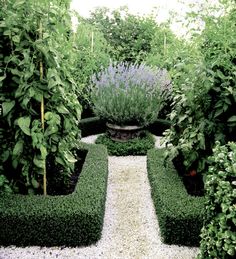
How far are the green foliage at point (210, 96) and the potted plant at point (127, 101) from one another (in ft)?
6.19

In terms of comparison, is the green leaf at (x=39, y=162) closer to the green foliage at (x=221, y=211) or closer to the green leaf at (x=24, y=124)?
the green leaf at (x=24, y=124)

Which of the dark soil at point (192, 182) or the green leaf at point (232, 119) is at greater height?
the green leaf at point (232, 119)

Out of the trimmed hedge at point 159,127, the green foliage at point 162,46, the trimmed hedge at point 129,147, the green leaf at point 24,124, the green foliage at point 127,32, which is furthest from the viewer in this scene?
the green foliage at point 127,32

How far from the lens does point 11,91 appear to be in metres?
3.56

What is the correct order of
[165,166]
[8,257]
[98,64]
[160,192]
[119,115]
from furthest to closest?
1. [98,64]
2. [119,115]
3. [165,166]
4. [160,192]
5. [8,257]

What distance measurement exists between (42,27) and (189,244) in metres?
2.18

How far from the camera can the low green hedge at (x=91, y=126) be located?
6.62 meters

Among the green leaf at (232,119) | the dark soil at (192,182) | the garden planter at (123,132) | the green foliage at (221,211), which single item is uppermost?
the green leaf at (232,119)

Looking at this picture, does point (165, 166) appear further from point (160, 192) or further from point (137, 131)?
point (137, 131)

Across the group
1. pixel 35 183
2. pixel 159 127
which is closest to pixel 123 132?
pixel 159 127

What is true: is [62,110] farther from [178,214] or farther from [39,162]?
[178,214]

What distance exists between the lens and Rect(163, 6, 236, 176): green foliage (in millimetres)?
3580

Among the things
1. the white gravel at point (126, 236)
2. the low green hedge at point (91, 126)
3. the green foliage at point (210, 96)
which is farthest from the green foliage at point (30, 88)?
the low green hedge at point (91, 126)

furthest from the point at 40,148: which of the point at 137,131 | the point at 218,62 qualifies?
the point at 137,131
